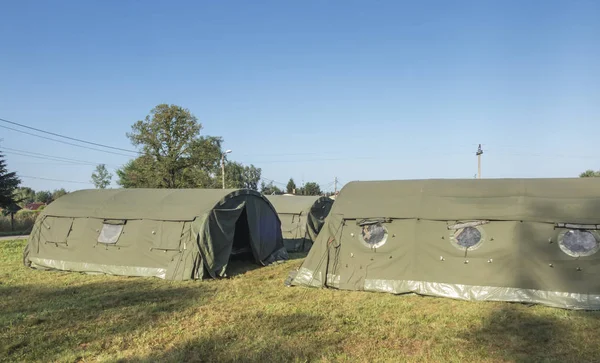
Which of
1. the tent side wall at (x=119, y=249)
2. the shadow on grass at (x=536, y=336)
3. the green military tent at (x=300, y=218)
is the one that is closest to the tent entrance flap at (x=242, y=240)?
the tent side wall at (x=119, y=249)

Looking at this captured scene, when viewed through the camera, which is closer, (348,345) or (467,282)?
(348,345)

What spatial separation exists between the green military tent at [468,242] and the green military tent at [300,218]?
812 centimetres

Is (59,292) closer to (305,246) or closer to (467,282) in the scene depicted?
(467,282)

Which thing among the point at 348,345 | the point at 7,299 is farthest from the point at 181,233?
the point at 348,345

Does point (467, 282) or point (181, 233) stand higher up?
point (181, 233)

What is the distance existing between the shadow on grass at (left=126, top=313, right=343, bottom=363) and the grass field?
1 centimetres

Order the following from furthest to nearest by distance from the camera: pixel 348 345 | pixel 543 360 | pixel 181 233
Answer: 1. pixel 181 233
2. pixel 348 345
3. pixel 543 360

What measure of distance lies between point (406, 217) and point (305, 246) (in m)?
8.83

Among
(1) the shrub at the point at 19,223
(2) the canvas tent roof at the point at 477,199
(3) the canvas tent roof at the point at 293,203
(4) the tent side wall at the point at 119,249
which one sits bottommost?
(1) the shrub at the point at 19,223

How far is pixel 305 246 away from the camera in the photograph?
1772 centimetres

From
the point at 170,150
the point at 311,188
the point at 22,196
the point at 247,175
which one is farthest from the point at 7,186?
the point at 311,188

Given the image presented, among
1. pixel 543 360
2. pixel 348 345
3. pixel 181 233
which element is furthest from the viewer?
pixel 181 233

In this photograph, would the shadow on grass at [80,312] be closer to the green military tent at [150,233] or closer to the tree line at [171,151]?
the green military tent at [150,233]

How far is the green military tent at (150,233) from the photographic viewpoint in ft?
35.1
